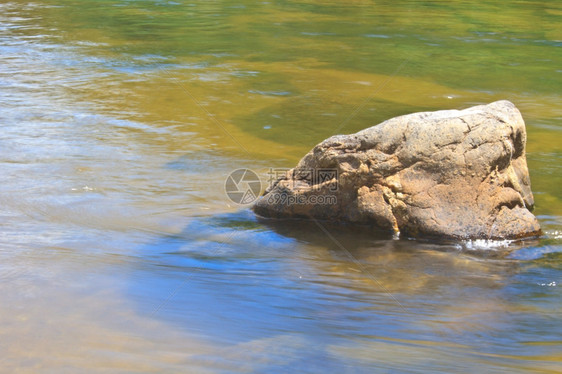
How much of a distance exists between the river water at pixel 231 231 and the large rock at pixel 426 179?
17 centimetres

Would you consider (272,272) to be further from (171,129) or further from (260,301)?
(171,129)

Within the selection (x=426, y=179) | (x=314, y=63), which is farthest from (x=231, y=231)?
(x=314, y=63)

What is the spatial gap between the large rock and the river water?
170 mm

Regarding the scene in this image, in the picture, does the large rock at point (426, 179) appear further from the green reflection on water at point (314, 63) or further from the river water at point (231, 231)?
the green reflection on water at point (314, 63)

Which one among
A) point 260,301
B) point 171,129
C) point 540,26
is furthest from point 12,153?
point 540,26

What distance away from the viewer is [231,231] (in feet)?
16.2

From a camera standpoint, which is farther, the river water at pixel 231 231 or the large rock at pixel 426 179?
the large rock at pixel 426 179

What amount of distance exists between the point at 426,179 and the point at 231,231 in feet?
4.60

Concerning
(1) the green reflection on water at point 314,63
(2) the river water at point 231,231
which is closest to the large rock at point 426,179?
(2) the river water at point 231,231

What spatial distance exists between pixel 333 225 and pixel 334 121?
10.1 ft

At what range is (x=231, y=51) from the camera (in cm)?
1151

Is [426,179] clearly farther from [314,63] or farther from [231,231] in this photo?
[314,63]

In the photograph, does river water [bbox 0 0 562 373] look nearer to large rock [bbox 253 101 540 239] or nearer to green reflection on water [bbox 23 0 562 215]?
green reflection on water [bbox 23 0 562 215]

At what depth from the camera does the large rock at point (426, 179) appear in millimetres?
4770
